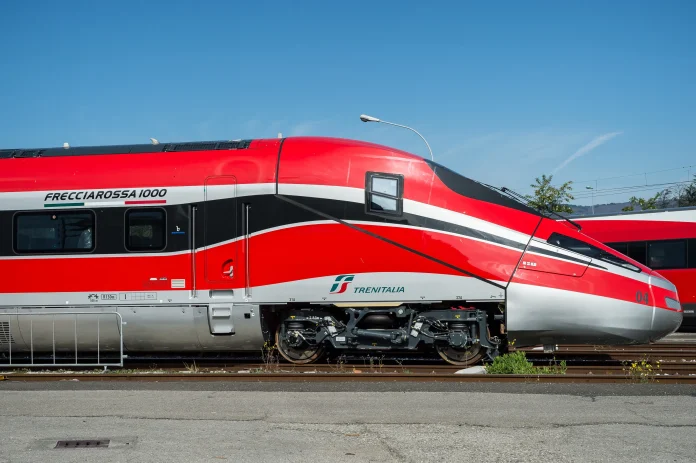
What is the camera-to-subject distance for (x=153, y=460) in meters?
6.43

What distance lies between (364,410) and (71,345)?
6.55m

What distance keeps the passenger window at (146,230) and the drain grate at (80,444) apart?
557 centimetres

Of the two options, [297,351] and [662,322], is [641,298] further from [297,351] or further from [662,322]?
[297,351]

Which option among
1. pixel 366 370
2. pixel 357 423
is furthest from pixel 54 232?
pixel 357 423

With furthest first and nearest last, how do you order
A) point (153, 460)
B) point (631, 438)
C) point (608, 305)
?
point (608, 305) → point (631, 438) → point (153, 460)

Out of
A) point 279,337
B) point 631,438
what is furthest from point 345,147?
point 631,438

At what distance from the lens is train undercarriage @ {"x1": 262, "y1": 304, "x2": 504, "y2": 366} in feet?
38.5

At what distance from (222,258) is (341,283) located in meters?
2.02

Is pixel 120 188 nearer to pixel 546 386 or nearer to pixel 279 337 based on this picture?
pixel 279 337

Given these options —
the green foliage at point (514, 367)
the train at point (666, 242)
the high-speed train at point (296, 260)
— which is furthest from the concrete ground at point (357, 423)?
the train at point (666, 242)

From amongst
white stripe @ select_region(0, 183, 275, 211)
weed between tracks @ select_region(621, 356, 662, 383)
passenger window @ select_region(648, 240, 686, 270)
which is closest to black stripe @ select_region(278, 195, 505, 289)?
white stripe @ select_region(0, 183, 275, 211)

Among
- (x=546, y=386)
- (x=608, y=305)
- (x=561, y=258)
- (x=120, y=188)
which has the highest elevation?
(x=120, y=188)

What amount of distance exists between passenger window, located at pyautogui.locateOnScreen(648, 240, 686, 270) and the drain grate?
60.8 ft

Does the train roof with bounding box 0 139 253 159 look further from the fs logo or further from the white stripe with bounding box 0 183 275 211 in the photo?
the fs logo
